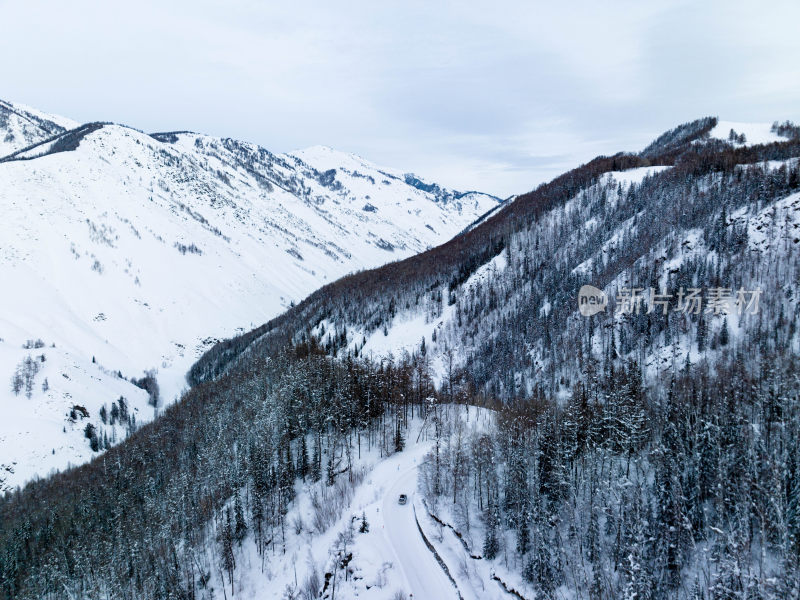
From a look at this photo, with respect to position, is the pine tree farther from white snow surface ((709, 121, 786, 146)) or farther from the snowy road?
white snow surface ((709, 121, 786, 146))

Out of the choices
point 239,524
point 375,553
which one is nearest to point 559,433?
→ point 375,553

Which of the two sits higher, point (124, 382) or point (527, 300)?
point (527, 300)

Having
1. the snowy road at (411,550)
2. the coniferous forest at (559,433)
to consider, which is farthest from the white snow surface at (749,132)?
the snowy road at (411,550)

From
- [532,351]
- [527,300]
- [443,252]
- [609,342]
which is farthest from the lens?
[443,252]

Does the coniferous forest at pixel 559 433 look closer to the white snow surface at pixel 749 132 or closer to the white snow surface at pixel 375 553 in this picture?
the white snow surface at pixel 375 553

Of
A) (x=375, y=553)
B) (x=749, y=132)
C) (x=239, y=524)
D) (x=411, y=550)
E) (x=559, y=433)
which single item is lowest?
(x=239, y=524)

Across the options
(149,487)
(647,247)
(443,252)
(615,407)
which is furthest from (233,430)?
(443,252)

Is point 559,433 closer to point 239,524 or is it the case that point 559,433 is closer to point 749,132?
point 239,524

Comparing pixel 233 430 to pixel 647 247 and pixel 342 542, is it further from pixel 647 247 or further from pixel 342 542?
pixel 647 247
